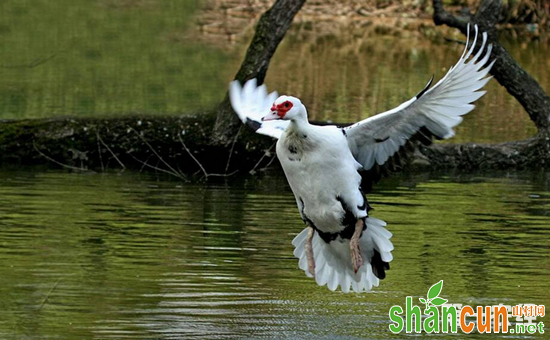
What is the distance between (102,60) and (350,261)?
18.7 m

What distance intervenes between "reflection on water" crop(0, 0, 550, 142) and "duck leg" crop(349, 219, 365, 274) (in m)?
8.68

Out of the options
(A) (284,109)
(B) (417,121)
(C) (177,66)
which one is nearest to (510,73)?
(B) (417,121)

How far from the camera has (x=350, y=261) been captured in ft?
33.2

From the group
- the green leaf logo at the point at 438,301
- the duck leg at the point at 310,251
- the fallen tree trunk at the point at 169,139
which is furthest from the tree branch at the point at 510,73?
the green leaf logo at the point at 438,301

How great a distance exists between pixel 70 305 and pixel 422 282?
9.08 feet

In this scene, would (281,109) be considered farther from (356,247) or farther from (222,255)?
(222,255)

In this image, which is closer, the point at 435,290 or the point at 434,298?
the point at 434,298

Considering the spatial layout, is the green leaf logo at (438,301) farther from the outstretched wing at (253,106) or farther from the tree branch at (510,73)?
the tree branch at (510,73)

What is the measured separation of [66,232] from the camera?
12.2m

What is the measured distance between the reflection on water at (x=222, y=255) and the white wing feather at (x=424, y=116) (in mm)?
1113

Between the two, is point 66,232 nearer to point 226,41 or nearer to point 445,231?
point 445,231

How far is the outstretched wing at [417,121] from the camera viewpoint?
30.1ft

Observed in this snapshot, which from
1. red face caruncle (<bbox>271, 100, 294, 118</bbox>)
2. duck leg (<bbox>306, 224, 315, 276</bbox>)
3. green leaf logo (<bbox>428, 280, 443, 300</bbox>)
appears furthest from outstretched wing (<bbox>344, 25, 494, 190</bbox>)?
green leaf logo (<bbox>428, 280, 443, 300</bbox>)

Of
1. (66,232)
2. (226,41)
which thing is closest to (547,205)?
(66,232)
